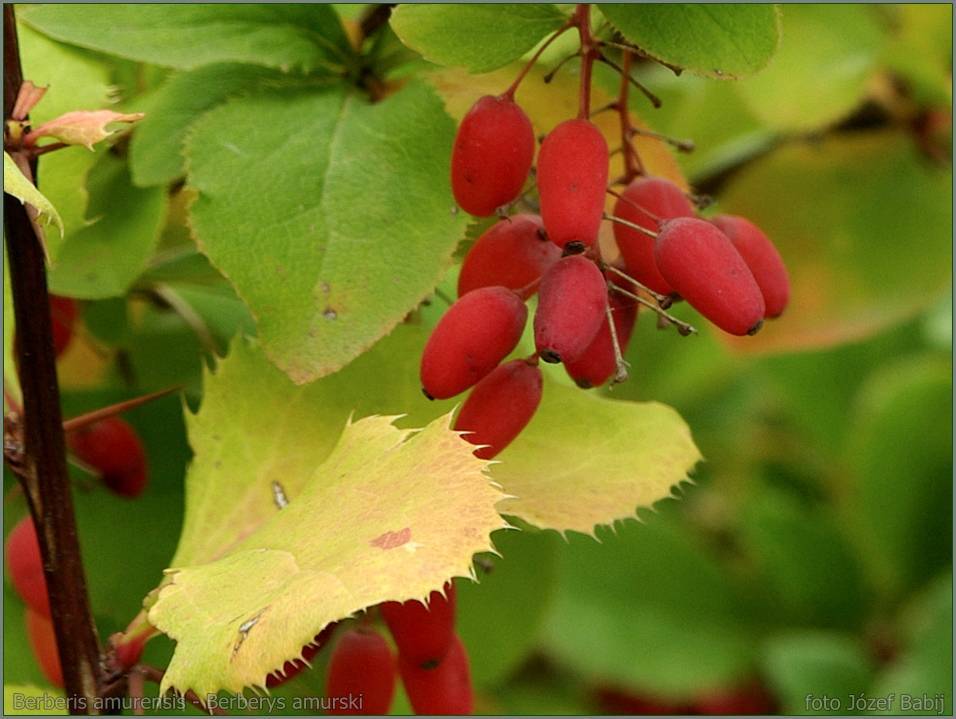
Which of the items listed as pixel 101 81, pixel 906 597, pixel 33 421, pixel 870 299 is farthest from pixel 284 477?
pixel 906 597

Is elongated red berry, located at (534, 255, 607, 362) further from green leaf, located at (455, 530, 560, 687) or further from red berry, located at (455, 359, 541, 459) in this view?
green leaf, located at (455, 530, 560, 687)

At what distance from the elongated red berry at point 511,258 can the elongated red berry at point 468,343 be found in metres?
0.04

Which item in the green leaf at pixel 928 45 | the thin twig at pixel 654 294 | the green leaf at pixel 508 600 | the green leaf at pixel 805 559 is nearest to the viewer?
the thin twig at pixel 654 294

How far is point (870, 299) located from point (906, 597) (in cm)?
29

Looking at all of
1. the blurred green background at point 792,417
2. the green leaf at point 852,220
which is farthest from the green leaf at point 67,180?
the green leaf at point 852,220

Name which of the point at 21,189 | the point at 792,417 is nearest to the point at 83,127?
the point at 21,189

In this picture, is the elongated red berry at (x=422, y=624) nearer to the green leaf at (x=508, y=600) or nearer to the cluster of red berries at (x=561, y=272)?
the cluster of red berries at (x=561, y=272)

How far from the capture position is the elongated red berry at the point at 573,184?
1.73 ft

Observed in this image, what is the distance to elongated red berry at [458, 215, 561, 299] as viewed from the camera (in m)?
0.57

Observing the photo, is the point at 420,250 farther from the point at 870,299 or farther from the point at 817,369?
the point at 817,369

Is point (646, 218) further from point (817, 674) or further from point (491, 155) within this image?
point (817, 674)

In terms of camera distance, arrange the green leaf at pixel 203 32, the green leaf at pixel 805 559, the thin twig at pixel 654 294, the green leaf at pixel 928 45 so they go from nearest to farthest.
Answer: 1. the thin twig at pixel 654 294
2. the green leaf at pixel 203 32
3. the green leaf at pixel 928 45
4. the green leaf at pixel 805 559

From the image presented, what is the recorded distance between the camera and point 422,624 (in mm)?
551

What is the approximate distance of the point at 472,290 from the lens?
57 cm
